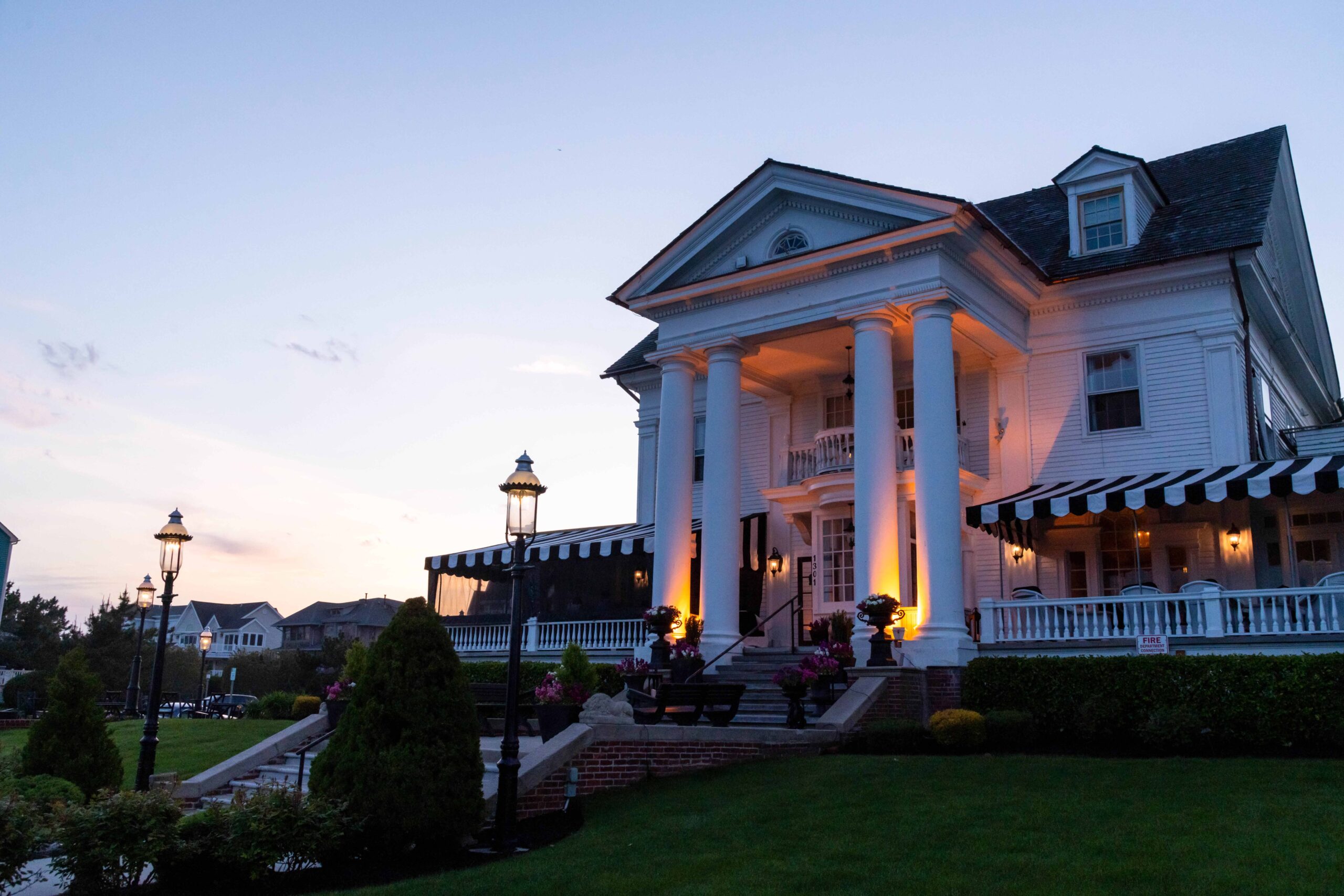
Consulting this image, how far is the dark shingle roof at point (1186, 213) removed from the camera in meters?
22.3

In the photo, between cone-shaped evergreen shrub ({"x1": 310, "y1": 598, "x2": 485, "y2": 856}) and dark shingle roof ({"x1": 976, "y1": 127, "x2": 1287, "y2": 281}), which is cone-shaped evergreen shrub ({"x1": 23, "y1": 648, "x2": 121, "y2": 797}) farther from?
dark shingle roof ({"x1": 976, "y1": 127, "x2": 1287, "y2": 281})

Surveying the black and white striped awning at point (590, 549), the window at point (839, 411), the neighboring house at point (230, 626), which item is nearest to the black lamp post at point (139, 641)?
the black and white striped awning at point (590, 549)

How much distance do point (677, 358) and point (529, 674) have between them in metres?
7.81

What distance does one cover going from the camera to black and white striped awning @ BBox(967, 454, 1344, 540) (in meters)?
17.5

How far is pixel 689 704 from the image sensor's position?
16.5 meters

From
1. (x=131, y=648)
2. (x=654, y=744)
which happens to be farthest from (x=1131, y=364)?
(x=131, y=648)

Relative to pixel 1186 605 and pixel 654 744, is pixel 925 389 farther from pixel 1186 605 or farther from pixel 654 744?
pixel 654 744

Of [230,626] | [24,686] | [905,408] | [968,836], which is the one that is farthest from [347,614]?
[968,836]

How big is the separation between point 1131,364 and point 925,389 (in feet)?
17.9

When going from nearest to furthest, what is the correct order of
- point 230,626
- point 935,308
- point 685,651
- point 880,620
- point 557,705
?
point 557,705 → point 880,620 → point 935,308 → point 685,651 → point 230,626

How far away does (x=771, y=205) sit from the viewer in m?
23.4

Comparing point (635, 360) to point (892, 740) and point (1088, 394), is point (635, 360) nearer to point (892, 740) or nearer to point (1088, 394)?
point (1088, 394)

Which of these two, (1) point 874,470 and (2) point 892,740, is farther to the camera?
(1) point 874,470

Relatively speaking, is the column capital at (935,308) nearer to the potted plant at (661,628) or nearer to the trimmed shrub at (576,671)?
the potted plant at (661,628)
